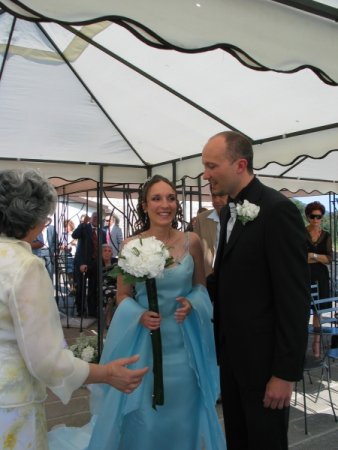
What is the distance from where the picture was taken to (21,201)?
1.56 metres

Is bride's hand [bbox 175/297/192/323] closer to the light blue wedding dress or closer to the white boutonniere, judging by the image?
the light blue wedding dress

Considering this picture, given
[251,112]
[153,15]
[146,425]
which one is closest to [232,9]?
[153,15]

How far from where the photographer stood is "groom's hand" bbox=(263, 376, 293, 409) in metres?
1.79

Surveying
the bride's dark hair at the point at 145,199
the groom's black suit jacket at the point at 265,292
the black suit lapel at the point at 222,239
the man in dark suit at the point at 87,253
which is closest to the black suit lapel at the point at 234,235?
the groom's black suit jacket at the point at 265,292

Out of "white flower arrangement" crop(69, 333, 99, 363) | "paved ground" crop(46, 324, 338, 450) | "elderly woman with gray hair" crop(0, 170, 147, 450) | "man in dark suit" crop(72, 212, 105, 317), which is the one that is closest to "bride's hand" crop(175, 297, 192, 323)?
"elderly woman with gray hair" crop(0, 170, 147, 450)

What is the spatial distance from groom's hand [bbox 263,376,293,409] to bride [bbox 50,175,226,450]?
32.6 inches

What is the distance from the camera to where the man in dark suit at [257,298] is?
1782 millimetres

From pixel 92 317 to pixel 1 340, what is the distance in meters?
7.76

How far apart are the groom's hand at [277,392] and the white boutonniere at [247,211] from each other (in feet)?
2.31

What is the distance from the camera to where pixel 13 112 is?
429cm

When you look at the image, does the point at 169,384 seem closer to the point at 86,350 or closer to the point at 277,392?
the point at 277,392

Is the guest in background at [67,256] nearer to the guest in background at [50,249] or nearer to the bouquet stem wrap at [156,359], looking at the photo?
the guest in background at [50,249]

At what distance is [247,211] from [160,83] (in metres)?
2.34

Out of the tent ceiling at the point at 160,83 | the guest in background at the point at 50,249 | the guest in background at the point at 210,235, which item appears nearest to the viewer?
the tent ceiling at the point at 160,83
